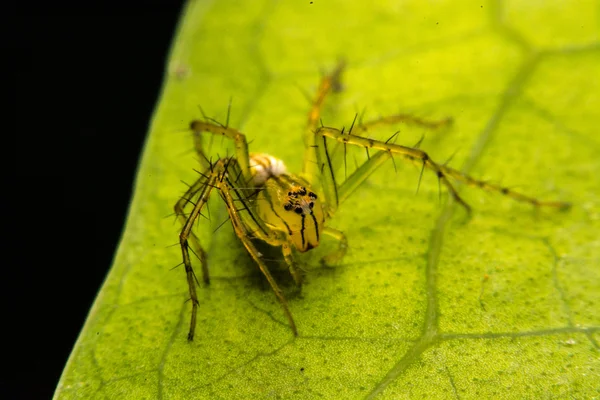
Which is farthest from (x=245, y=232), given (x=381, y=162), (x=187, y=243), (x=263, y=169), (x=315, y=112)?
(x=315, y=112)

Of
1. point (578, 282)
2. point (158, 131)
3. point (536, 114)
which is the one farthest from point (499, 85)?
point (158, 131)

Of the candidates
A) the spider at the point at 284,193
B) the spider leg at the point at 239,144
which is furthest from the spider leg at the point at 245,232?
the spider leg at the point at 239,144

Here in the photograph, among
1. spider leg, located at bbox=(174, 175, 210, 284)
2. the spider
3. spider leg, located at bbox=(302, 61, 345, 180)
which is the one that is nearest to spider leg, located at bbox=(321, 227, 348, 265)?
the spider

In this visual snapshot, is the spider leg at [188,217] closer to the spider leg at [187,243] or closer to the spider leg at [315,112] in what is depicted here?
the spider leg at [187,243]

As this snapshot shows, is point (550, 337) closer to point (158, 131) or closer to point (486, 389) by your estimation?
point (486, 389)

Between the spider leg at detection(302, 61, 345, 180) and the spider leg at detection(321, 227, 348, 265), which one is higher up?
the spider leg at detection(302, 61, 345, 180)

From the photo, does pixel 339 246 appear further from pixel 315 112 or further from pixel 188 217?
pixel 315 112

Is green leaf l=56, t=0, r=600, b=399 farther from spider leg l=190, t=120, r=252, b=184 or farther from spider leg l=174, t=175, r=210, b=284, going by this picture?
spider leg l=190, t=120, r=252, b=184
